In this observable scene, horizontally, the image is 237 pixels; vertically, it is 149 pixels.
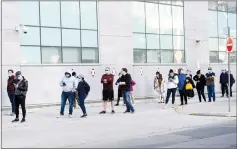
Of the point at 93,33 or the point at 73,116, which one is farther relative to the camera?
the point at 93,33

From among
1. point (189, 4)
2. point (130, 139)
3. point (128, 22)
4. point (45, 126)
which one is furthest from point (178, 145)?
point (189, 4)

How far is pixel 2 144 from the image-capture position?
9.54m

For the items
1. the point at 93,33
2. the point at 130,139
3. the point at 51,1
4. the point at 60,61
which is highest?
the point at 51,1

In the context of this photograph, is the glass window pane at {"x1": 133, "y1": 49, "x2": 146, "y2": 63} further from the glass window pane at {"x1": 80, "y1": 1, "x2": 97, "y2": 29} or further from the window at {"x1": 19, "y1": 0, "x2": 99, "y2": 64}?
the glass window pane at {"x1": 80, "y1": 1, "x2": 97, "y2": 29}

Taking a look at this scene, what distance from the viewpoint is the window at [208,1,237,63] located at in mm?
27098

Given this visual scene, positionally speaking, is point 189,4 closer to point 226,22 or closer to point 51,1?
point 226,22

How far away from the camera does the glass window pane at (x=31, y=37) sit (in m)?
17.8

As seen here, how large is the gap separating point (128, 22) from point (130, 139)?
12.3 meters

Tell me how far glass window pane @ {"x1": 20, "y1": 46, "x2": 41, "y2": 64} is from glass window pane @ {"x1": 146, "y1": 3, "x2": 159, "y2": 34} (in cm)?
738

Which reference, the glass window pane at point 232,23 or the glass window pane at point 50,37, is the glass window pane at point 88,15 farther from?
the glass window pane at point 232,23

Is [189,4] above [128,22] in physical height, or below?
above

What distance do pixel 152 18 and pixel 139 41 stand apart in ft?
6.11

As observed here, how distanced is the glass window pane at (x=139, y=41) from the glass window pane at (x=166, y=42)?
5.02ft

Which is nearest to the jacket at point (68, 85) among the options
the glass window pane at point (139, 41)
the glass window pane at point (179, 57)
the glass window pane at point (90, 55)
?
the glass window pane at point (90, 55)
